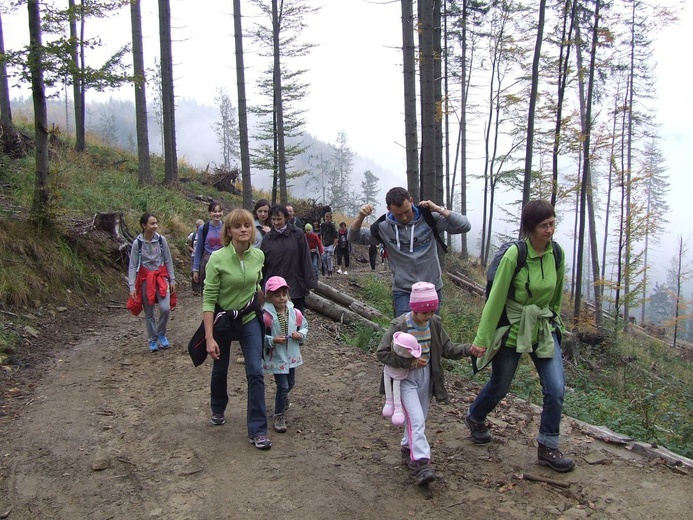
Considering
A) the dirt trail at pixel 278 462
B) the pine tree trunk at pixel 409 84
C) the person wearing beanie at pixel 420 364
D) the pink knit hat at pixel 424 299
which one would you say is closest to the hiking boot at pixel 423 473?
the person wearing beanie at pixel 420 364

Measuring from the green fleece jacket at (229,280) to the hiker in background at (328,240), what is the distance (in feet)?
35.2

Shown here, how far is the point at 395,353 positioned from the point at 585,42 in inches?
726

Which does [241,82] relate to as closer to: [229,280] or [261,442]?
[229,280]

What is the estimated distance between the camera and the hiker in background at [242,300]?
14.6 ft

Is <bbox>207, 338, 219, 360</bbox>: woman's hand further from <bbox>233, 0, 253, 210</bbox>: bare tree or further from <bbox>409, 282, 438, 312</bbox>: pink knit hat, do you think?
<bbox>233, 0, 253, 210</bbox>: bare tree

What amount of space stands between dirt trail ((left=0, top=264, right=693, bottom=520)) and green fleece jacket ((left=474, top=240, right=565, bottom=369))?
1018 millimetres

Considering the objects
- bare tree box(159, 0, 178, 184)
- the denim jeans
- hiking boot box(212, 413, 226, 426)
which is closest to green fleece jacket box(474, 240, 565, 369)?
hiking boot box(212, 413, 226, 426)

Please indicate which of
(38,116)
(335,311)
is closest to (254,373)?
(335,311)

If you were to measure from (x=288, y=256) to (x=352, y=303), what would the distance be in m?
4.33

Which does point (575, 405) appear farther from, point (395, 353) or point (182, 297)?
→ point (182, 297)

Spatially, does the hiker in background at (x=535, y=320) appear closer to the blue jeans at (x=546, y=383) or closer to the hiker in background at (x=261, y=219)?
the blue jeans at (x=546, y=383)

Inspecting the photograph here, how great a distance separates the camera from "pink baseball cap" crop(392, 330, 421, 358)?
12.3ft

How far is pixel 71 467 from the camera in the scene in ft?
13.6

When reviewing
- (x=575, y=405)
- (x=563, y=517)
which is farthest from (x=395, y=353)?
(x=575, y=405)
